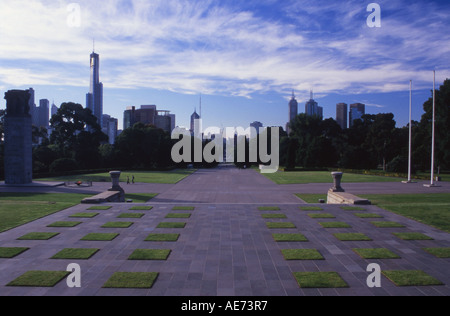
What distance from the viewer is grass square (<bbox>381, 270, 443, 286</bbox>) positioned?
760cm

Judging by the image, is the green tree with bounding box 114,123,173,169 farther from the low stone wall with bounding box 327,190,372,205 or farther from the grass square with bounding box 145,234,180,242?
the grass square with bounding box 145,234,180,242

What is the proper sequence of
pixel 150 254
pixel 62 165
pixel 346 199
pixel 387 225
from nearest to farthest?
pixel 150 254 < pixel 387 225 < pixel 346 199 < pixel 62 165

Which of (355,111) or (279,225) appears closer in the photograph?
(279,225)

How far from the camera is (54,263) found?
875 cm

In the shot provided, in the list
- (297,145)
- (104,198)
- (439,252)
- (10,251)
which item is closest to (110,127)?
(297,145)

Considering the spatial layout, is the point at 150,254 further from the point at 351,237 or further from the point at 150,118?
the point at 150,118

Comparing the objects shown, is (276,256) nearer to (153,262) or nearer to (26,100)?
(153,262)

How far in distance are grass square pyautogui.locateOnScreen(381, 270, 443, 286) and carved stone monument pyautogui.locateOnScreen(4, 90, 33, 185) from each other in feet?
112

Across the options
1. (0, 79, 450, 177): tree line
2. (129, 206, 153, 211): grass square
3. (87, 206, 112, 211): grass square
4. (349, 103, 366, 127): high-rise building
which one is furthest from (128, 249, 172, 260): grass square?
(349, 103, 366, 127): high-rise building

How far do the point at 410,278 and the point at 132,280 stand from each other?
6.88 metres

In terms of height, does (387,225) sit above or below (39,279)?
above

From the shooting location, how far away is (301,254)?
A: 375 inches
